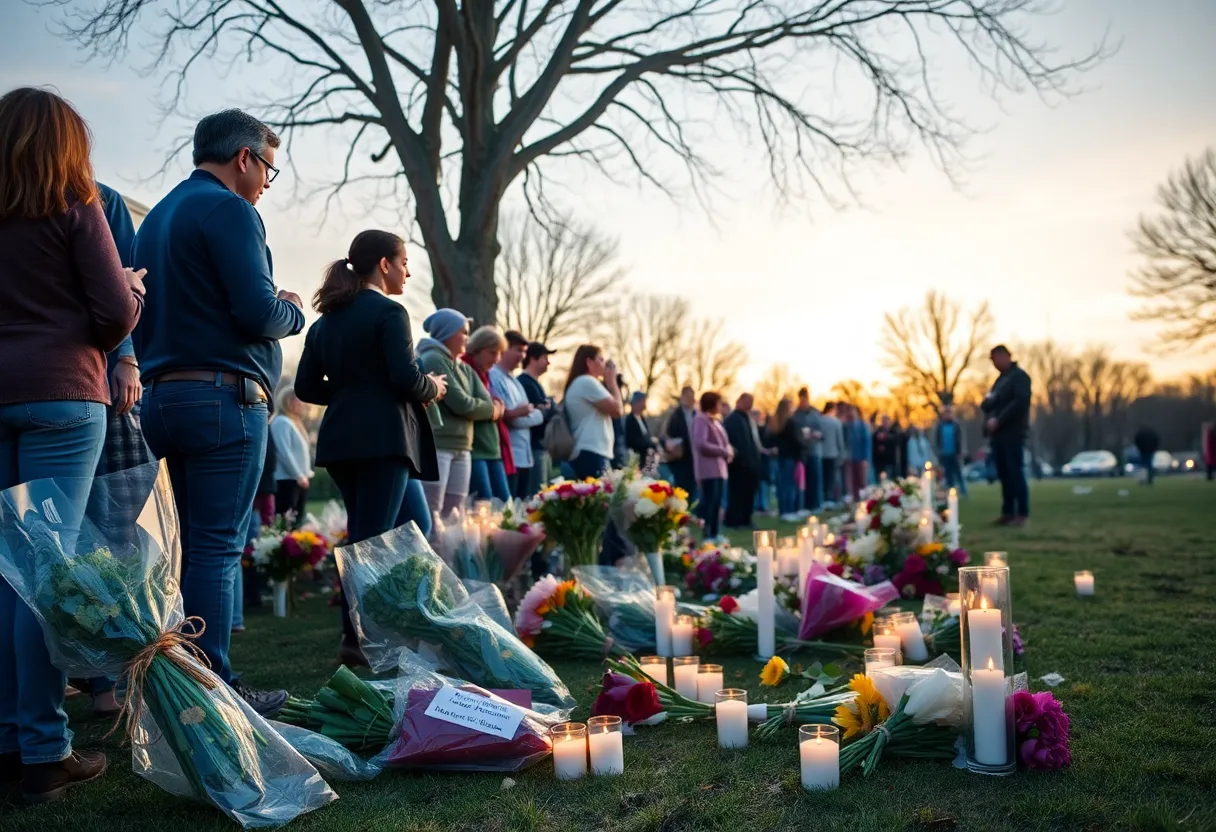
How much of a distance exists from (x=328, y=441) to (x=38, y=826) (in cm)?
228

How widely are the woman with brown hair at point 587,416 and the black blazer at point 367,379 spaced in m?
3.04

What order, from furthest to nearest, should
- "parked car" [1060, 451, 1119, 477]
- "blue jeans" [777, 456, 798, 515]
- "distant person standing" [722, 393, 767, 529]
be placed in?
"parked car" [1060, 451, 1119, 477]
"blue jeans" [777, 456, 798, 515]
"distant person standing" [722, 393, 767, 529]

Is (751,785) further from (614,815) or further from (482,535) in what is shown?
(482,535)

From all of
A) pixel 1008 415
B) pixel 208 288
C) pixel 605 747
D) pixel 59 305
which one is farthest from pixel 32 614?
pixel 1008 415

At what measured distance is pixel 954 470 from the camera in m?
20.7

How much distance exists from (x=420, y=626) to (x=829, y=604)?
2.14 m

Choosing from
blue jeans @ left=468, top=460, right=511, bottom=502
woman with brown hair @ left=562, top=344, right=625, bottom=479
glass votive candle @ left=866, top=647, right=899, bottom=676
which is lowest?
glass votive candle @ left=866, top=647, right=899, bottom=676

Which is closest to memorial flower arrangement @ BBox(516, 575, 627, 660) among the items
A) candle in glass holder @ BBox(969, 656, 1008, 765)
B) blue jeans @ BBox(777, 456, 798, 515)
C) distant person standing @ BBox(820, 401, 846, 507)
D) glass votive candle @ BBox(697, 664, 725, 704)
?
glass votive candle @ BBox(697, 664, 725, 704)

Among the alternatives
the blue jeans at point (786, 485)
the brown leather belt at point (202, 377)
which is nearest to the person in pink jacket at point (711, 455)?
the blue jeans at point (786, 485)

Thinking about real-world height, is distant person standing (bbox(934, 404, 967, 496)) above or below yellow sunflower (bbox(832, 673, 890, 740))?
Answer: above

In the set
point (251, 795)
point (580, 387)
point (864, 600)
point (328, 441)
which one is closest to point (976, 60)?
point (580, 387)

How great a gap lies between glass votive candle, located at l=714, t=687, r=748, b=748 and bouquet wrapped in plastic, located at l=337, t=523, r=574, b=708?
0.78 m

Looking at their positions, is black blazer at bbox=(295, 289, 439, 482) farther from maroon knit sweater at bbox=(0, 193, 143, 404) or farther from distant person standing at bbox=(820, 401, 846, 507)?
distant person standing at bbox=(820, 401, 846, 507)

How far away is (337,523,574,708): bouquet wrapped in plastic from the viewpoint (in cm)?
386
